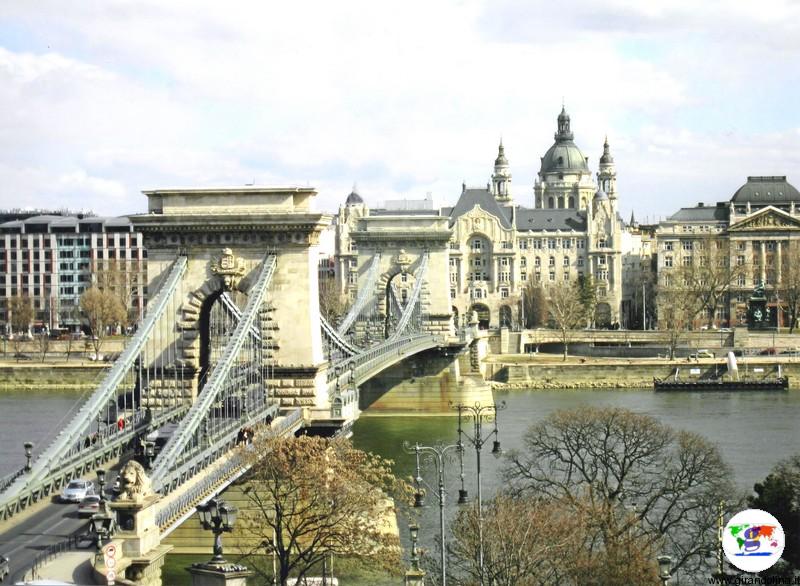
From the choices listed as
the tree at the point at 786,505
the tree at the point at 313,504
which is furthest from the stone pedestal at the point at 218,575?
the tree at the point at 786,505

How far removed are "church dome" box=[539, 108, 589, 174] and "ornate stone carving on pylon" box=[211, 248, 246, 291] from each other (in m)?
146

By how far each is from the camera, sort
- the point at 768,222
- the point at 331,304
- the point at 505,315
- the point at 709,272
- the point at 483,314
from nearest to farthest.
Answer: the point at 331,304 → the point at 709,272 → the point at 768,222 → the point at 505,315 → the point at 483,314

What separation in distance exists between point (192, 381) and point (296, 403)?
275cm

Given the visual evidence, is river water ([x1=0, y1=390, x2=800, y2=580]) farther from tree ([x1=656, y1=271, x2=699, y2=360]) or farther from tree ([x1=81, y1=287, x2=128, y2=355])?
tree ([x1=656, y1=271, x2=699, y2=360])

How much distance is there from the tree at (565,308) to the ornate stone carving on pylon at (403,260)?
35435mm

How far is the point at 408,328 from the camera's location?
7925 cm

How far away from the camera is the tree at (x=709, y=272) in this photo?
130 meters

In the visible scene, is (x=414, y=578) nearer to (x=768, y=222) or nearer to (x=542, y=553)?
(x=542, y=553)

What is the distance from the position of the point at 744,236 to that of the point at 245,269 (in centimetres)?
10101

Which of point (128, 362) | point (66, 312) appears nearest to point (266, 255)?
point (128, 362)

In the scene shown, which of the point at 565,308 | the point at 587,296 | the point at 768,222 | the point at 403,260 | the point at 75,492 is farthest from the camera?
the point at 768,222

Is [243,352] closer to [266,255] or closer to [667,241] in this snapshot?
[266,255]

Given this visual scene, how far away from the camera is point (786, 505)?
35812 millimetres
